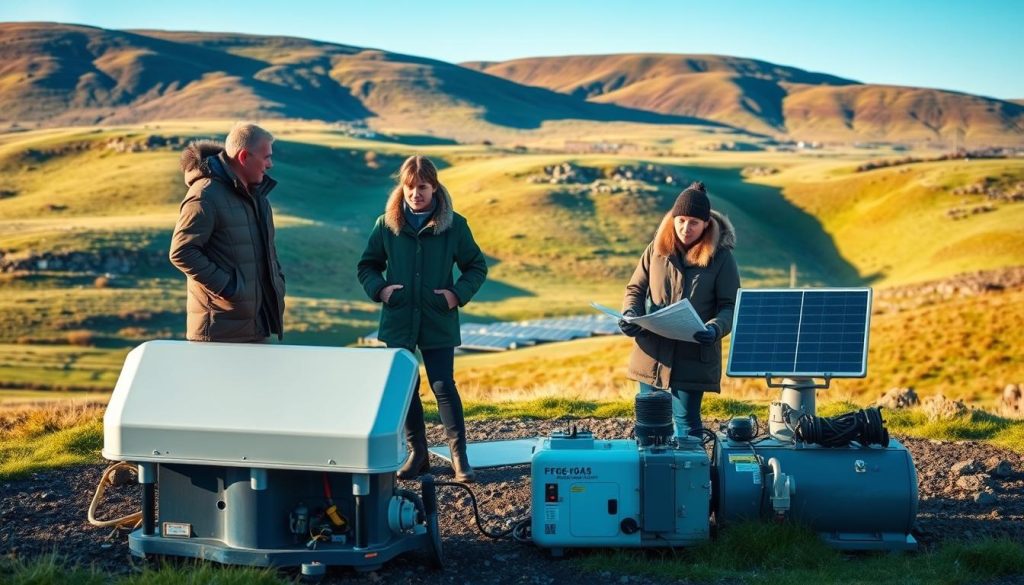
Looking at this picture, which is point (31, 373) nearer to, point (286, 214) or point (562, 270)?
point (562, 270)

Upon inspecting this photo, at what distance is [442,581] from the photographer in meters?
6.09

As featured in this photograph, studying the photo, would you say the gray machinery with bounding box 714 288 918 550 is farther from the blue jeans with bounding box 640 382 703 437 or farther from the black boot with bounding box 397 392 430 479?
the black boot with bounding box 397 392 430 479

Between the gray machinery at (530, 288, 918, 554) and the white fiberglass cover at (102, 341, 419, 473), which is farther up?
the white fiberglass cover at (102, 341, 419, 473)

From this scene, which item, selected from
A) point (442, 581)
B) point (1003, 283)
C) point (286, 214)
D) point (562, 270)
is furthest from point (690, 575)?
point (286, 214)

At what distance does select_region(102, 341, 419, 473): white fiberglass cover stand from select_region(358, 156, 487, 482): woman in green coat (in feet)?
5.14

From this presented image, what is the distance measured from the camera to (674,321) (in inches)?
270

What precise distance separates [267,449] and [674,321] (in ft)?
8.68

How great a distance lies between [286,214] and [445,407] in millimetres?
91431

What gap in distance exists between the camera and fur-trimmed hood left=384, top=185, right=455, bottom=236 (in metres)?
7.46

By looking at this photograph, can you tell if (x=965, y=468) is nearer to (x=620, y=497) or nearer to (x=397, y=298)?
(x=620, y=497)

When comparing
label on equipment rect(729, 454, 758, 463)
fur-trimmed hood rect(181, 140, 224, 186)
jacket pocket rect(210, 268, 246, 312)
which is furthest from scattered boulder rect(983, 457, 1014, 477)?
fur-trimmed hood rect(181, 140, 224, 186)

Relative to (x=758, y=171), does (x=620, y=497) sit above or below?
below

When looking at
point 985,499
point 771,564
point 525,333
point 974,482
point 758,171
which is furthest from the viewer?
point 758,171

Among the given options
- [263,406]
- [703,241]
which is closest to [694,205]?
[703,241]
